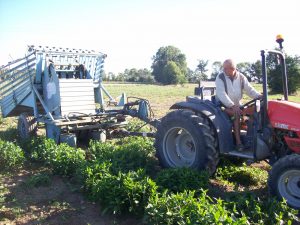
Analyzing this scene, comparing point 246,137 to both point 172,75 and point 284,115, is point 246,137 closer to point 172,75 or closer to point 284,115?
point 284,115

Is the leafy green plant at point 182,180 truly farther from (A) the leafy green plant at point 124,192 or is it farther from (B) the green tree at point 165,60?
(B) the green tree at point 165,60

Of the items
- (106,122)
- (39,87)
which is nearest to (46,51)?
(39,87)

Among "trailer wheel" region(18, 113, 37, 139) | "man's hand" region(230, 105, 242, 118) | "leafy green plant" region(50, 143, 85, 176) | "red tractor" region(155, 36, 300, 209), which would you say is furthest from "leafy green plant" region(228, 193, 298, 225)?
"trailer wheel" region(18, 113, 37, 139)

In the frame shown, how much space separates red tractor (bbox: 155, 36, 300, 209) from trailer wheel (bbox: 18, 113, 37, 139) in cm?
427

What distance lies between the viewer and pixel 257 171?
628cm

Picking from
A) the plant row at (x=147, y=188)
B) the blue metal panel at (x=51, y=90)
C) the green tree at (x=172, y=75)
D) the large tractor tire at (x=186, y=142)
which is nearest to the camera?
the plant row at (x=147, y=188)

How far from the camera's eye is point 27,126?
9172 mm

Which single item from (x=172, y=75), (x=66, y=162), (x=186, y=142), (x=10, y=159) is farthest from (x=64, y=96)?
(x=172, y=75)

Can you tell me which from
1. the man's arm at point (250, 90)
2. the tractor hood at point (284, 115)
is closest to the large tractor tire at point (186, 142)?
the man's arm at point (250, 90)

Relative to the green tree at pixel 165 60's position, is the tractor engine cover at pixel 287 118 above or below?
below

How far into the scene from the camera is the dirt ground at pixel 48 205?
4719 millimetres

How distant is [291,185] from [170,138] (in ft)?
7.34

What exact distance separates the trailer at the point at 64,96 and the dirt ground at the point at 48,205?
6.81 ft

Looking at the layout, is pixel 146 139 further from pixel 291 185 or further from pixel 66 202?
pixel 291 185
